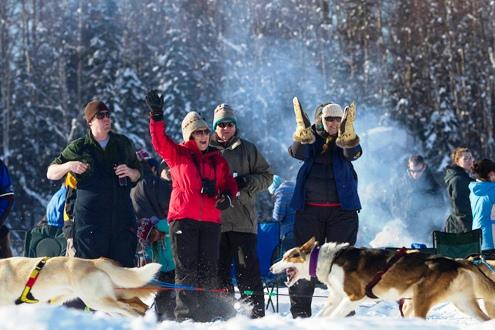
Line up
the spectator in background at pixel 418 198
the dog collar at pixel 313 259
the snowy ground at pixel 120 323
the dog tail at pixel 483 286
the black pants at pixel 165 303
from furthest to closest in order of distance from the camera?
the spectator in background at pixel 418 198 → the black pants at pixel 165 303 → the dog collar at pixel 313 259 → the dog tail at pixel 483 286 → the snowy ground at pixel 120 323

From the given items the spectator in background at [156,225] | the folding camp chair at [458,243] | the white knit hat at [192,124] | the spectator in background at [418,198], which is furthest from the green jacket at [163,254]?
the spectator in background at [418,198]

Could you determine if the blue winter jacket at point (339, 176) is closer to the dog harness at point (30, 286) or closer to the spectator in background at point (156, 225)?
the spectator in background at point (156, 225)

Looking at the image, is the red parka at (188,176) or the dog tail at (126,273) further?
the red parka at (188,176)

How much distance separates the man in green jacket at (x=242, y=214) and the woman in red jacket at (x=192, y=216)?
333mm

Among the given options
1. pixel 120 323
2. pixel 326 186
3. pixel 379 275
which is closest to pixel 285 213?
pixel 326 186

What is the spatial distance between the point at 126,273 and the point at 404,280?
5.59 feet

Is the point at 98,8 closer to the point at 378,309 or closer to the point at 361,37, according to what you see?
the point at 361,37

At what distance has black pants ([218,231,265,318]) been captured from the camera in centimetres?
579

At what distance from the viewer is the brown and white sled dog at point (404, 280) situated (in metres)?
4.86

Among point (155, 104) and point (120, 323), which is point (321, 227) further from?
point (120, 323)

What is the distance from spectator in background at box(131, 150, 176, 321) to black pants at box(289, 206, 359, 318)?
1.22m

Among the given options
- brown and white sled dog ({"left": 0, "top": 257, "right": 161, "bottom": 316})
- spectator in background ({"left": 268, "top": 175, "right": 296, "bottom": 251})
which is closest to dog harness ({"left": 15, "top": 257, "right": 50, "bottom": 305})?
brown and white sled dog ({"left": 0, "top": 257, "right": 161, "bottom": 316})

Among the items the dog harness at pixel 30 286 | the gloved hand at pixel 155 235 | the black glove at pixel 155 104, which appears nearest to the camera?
the dog harness at pixel 30 286

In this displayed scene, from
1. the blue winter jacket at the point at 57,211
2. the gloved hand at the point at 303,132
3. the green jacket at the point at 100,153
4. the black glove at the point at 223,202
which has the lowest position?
the blue winter jacket at the point at 57,211
